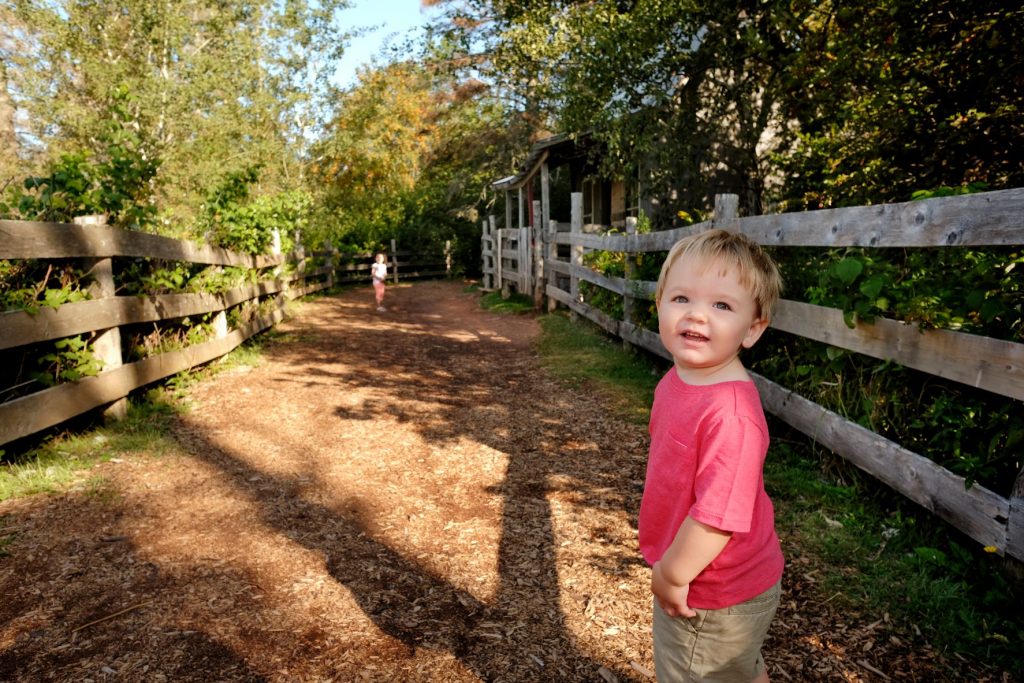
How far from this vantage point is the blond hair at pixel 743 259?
5.15ft

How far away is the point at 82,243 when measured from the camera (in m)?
5.21

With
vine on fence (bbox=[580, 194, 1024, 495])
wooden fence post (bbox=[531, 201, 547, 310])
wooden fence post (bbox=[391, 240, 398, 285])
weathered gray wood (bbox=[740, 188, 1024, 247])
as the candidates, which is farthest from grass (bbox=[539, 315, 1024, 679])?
wooden fence post (bbox=[391, 240, 398, 285])

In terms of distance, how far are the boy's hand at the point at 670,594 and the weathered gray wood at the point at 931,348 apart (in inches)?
71.9

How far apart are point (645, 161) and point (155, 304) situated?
8.51 m

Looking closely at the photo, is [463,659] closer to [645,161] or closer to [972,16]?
[972,16]

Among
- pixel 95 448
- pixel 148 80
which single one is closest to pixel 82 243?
pixel 95 448

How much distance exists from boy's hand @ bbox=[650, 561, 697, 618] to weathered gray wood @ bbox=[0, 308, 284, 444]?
14.2 ft

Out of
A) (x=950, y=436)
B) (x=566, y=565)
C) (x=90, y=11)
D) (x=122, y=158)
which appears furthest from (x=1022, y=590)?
(x=90, y=11)

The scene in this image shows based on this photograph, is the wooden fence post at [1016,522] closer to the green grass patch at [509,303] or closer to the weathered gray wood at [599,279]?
the weathered gray wood at [599,279]

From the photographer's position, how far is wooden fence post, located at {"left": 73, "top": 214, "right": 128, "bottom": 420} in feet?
17.9

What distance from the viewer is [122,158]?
628 cm

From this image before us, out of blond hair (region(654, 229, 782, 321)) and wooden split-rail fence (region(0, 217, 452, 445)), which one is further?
wooden split-rail fence (region(0, 217, 452, 445))

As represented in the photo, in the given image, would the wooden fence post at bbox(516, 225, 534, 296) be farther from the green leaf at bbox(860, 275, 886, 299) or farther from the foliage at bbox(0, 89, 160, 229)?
the green leaf at bbox(860, 275, 886, 299)

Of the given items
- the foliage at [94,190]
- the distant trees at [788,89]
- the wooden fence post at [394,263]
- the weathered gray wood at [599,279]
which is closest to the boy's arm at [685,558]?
the foliage at [94,190]
